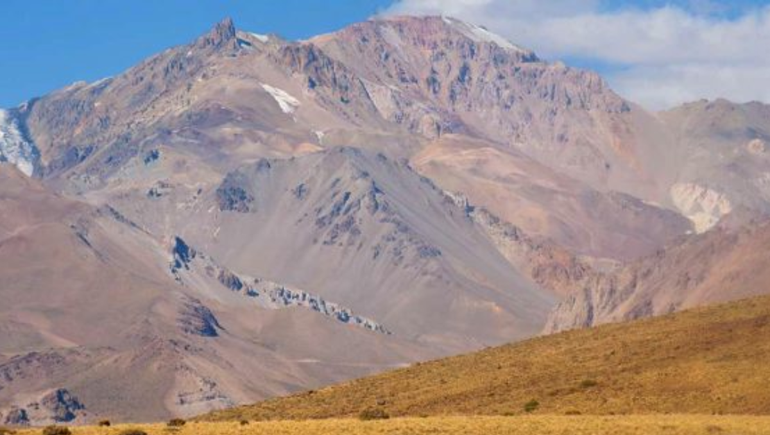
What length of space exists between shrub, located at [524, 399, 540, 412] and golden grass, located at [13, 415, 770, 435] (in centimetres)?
1144

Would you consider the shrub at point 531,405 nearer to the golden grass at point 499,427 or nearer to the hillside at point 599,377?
the hillside at point 599,377

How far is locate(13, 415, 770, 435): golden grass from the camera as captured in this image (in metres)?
69.9

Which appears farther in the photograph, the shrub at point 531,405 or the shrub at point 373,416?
the shrub at point 531,405

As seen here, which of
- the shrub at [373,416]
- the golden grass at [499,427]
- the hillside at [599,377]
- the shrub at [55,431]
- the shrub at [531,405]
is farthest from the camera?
the shrub at [531,405]

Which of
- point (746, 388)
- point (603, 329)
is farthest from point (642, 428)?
point (603, 329)

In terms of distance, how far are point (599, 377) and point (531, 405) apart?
841 centimetres

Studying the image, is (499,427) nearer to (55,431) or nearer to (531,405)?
(531,405)

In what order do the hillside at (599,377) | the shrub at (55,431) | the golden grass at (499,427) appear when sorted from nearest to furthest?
the golden grass at (499,427) → the shrub at (55,431) → the hillside at (599,377)

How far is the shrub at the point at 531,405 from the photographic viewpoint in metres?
88.2

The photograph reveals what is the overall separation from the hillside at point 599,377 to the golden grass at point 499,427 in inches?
380

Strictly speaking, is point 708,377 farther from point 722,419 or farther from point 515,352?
point 515,352

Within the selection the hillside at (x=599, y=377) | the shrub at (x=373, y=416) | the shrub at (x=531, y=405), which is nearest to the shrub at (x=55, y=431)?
the shrub at (x=373, y=416)

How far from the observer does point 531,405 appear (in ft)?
292

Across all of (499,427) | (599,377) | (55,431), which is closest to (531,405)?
(599,377)
